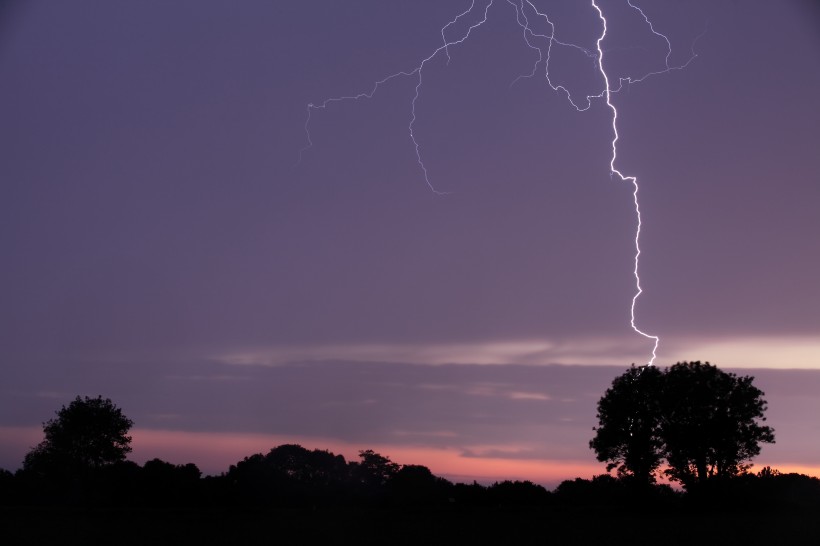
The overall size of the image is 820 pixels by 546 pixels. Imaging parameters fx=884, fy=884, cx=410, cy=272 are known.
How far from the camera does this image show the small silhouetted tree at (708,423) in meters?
52.1

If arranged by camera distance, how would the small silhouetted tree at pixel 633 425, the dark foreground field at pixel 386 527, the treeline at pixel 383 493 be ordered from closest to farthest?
the dark foreground field at pixel 386 527
the treeline at pixel 383 493
the small silhouetted tree at pixel 633 425

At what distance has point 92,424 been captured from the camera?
65750mm

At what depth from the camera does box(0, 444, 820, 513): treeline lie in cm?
4562

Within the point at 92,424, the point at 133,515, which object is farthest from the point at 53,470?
the point at 133,515

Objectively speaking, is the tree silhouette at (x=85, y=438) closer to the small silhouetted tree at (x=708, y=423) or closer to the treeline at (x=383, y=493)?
the treeline at (x=383, y=493)

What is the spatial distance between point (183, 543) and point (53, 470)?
4266 cm

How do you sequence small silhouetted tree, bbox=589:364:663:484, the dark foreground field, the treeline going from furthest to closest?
1. small silhouetted tree, bbox=589:364:663:484
2. the treeline
3. the dark foreground field

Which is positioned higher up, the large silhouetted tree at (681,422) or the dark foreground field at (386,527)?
the large silhouetted tree at (681,422)

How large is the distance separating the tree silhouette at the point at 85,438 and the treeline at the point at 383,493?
3.79 meters

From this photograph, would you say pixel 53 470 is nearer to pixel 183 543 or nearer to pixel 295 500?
pixel 295 500

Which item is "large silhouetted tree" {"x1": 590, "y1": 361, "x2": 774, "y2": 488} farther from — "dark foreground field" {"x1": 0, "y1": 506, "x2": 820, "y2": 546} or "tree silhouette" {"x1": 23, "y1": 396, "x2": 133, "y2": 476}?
"tree silhouette" {"x1": 23, "y1": 396, "x2": 133, "y2": 476}

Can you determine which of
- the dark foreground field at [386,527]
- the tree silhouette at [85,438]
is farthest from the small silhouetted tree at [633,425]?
the tree silhouette at [85,438]

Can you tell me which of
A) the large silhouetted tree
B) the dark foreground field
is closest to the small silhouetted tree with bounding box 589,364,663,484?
the large silhouetted tree

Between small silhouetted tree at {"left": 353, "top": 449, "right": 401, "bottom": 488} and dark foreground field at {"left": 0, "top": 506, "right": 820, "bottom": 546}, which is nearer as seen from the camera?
dark foreground field at {"left": 0, "top": 506, "right": 820, "bottom": 546}
